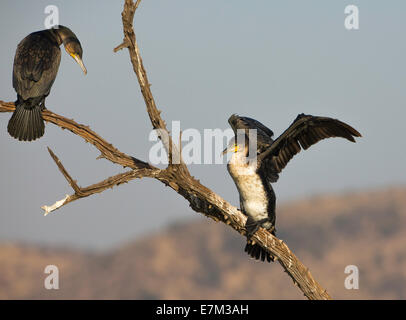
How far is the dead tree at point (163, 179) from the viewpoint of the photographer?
15.6ft

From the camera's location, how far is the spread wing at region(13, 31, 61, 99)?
5.90 m

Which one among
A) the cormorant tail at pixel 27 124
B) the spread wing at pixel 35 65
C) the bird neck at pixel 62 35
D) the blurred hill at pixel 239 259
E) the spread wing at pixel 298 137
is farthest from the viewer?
the blurred hill at pixel 239 259

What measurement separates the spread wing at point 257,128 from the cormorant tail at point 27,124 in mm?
1747

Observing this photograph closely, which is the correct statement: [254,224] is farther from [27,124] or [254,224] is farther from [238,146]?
[27,124]

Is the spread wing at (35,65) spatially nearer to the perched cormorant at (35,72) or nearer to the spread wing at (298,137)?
the perched cormorant at (35,72)

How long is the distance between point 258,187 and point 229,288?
21.8m

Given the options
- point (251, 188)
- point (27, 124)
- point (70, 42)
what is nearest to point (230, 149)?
point (251, 188)

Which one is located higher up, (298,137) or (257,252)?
(298,137)

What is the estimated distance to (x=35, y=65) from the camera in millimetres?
6035

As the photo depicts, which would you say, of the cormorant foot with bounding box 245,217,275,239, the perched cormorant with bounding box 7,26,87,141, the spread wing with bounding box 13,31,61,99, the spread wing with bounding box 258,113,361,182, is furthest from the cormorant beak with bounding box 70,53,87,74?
the cormorant foot with bounding box 245,217,275,239

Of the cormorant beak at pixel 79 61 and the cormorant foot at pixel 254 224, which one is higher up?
the cormorant beak at pixel 79 61

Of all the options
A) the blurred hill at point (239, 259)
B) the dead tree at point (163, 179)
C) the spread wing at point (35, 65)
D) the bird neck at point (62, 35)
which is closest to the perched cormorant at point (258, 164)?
the dead tree at point (163, 179)

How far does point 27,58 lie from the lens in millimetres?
6102

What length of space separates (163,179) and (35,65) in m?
1.84
